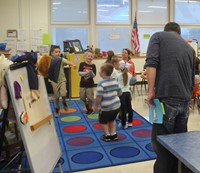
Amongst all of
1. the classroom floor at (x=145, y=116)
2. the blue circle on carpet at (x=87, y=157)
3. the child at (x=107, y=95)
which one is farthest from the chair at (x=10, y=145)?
the child at (x=107, y=95)

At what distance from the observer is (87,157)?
3.15 m

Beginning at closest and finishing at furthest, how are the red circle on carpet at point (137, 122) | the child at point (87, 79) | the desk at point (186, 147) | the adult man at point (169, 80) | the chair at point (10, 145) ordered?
the desk at point (186, 147), the adult man at point (169, 80), the chair at point (10, 145), the red circle on carpet at point (137, 122), the child at point (87, 79)

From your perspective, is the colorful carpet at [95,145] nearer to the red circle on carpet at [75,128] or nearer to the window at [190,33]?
the red circle on carpet at [75,128]

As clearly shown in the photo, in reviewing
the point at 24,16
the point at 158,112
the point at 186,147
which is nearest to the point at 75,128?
the point at 158,112

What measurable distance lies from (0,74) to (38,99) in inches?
18.4

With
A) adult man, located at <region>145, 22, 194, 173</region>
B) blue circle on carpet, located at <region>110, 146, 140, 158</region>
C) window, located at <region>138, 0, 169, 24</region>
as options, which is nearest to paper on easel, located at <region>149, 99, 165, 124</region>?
adult man, located at <region>145, 22, 194, 173</region>

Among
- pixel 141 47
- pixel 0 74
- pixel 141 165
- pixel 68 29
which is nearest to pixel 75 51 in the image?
pixel 68 29

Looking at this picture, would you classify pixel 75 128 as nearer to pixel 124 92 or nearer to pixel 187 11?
pixel 124 92

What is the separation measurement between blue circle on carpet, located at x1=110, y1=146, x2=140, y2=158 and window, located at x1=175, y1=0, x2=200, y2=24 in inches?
258

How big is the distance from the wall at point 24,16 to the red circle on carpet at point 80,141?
4.35 m

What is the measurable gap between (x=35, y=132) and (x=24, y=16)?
5859 mm

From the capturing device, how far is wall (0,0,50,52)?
7080 mm

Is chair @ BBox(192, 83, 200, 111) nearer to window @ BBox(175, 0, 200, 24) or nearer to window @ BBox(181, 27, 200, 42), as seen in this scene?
window @ BBox(181, 27, 200, 42)

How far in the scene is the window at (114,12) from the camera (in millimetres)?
8047
